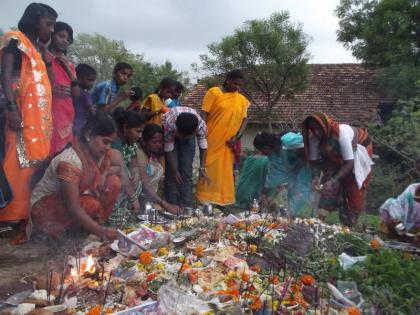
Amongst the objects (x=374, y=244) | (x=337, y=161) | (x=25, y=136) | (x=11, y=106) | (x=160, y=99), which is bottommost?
(x=374, y=244)

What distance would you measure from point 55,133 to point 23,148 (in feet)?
1.89

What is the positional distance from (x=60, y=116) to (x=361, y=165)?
11.4 ft

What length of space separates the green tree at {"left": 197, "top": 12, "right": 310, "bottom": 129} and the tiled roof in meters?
1.06

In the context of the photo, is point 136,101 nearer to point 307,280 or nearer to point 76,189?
point 76,189

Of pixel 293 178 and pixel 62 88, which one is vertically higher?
pixel 62 88

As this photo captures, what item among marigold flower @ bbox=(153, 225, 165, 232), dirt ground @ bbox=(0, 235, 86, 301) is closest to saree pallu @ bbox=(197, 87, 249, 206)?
marigold flower @ bbox=(153, 225, 165, 232)

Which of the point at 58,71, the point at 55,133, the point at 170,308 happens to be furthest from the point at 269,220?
the point at 58,71

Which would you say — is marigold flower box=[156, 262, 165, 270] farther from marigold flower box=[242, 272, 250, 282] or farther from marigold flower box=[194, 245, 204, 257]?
marigold flower box=[242, 272, 250, 282]

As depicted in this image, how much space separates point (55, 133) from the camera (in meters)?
4.82

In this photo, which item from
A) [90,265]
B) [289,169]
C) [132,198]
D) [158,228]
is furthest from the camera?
[289,169]

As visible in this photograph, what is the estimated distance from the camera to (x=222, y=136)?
6.38m

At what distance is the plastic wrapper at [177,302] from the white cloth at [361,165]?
3.22 meters

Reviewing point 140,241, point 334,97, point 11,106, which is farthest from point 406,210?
point 334,97

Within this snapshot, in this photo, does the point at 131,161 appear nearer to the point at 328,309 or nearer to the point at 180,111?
the point at 180,111
